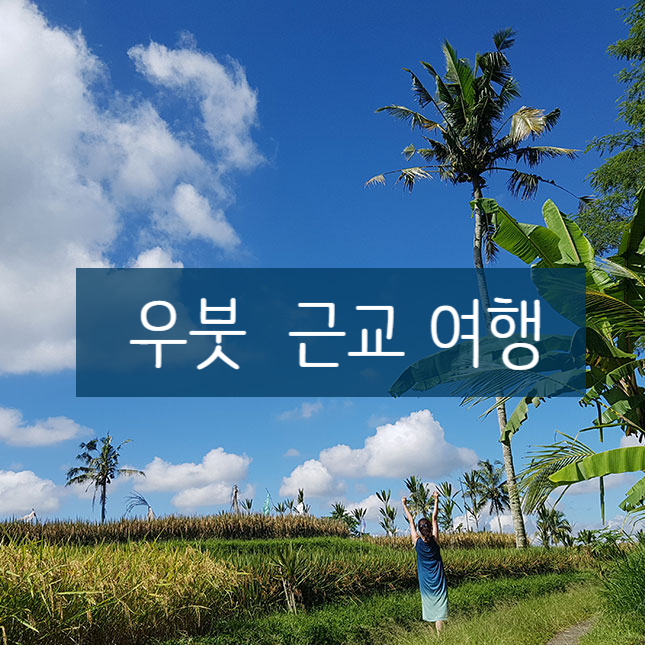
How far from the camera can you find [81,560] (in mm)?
7820

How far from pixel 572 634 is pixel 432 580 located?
2465 mm

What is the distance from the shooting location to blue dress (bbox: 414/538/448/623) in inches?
340

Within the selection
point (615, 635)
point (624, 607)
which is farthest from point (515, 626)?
point (624, 607)

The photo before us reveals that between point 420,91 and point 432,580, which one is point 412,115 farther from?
point 432,580

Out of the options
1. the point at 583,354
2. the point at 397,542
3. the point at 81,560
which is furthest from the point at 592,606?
the point at 397,542

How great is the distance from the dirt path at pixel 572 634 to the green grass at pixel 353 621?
1.75 meters

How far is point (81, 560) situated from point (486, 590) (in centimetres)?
937

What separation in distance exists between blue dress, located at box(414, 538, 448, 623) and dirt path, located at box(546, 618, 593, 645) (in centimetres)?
158

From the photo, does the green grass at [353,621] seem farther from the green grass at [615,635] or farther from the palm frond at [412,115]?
the palm frond at [412,115]

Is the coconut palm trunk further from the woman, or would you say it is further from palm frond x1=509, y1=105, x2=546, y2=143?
the woman

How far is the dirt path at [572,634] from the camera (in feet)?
27.3

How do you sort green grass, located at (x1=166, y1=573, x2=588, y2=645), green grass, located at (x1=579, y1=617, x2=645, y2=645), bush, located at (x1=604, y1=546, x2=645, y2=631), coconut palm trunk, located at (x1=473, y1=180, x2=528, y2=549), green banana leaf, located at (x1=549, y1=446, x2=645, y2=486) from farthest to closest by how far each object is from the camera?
coconut palm trunk, located at (x1=473, y1=180, x2=528, y2=549) → bush, located at (x1=604, y1=546, x2=645, y2=631) → green grass, located at (x1=166, y1=573, x2=588, y2=645) → green grass, located at (x1=579, y1=617, x2=645, y2=645) → green banana leaf, located at (x1=549, y1=446, x2=645, y2=486)

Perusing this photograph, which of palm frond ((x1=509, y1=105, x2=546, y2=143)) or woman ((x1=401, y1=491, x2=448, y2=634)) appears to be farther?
palm frond ((x1=509, y1=105, x2=546, y2=143))

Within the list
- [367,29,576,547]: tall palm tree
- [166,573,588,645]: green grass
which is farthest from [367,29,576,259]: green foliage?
[166,573,588,645]: green grass
